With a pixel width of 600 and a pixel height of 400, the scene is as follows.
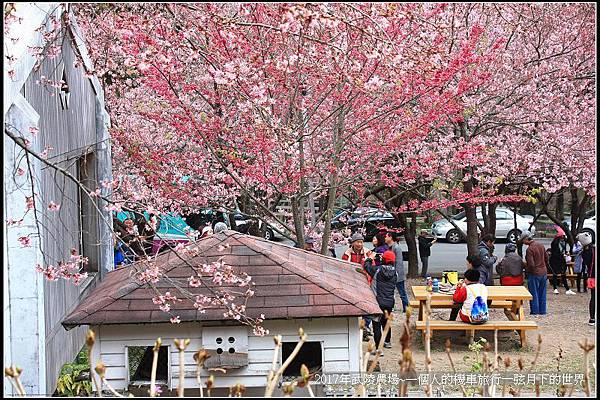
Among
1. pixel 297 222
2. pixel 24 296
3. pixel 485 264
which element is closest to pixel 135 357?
pixel 24 296

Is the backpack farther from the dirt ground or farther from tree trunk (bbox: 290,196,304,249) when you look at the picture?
tree trunk (bbox: 290,196,304,249)

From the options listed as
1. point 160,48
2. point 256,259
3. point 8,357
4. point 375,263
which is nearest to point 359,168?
point 375,263

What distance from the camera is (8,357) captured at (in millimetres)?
7207

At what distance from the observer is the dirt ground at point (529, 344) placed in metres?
A: 10.4

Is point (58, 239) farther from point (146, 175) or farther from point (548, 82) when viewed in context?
point (548, 82)

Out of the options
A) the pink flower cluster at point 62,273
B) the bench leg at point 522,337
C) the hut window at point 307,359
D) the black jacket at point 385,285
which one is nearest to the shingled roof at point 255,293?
the pink flower cluster at point 62,273

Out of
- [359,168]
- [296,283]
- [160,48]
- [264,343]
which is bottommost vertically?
[264,343]

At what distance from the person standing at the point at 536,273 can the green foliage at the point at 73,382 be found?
26.1ft

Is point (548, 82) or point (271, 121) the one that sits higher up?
point (548, 82)

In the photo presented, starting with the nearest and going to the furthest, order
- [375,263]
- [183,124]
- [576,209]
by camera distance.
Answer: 1. [183,124]
2. [375,263]
3. [576,209]

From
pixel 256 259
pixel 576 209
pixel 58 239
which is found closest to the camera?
pixel 256 259

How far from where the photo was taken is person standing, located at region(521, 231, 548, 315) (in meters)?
14.0

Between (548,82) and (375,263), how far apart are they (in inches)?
229

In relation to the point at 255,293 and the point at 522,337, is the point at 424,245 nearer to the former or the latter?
the point at 522,337
